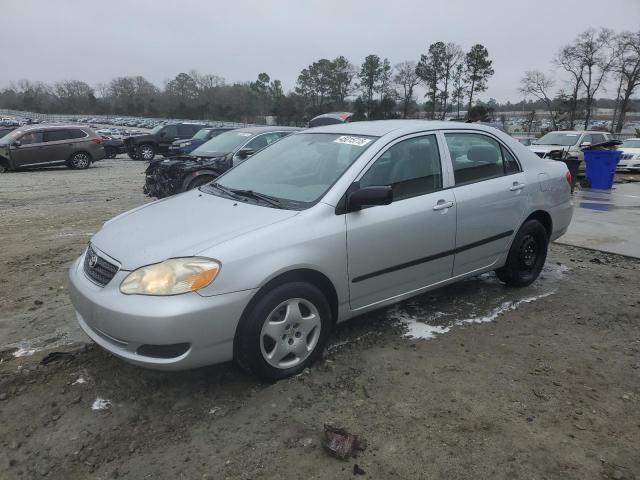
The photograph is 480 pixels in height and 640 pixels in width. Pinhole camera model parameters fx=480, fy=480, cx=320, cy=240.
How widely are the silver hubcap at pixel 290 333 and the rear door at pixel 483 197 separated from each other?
1.48 metres

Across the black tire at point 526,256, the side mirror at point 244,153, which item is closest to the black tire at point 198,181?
the side mirror at point 244,153

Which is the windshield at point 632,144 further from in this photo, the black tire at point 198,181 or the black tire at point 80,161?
the black tire at point 80,161

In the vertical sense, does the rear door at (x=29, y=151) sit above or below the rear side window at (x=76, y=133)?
below

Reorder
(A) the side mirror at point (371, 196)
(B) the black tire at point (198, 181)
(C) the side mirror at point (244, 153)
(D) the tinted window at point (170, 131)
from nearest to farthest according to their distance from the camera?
(A) the side mirror at point (371, 196)
(B) the black tire at point (198, 181)
(C) the side mirror at point (244, 153)
(D) the tinted window at point (170, 131)

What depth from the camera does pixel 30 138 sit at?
55.3 ft

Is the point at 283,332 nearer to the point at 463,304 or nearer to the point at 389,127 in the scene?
the point at 389,127

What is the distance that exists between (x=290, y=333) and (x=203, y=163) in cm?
659

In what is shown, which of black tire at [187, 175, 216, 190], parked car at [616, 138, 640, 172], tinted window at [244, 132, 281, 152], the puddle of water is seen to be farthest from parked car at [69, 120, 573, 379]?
parked car at [616, 138, 640, 172]

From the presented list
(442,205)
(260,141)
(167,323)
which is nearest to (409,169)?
(442,205)

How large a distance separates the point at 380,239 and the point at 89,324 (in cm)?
195

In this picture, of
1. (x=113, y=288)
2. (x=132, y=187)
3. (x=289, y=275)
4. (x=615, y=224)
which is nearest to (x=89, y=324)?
(x=113, y=288)

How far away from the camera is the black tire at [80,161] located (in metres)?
17.6

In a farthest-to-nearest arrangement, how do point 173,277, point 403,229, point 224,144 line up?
point 224,144 → point 403,229 → point 173,277

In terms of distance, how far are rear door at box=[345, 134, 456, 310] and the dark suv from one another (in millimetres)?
19241
